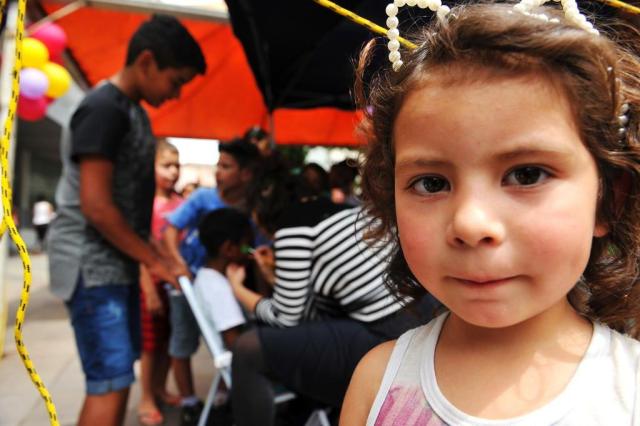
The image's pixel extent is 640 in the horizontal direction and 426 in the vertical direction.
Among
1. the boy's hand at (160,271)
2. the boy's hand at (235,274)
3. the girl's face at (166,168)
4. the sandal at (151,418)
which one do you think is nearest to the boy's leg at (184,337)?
the sandal at (151,418)

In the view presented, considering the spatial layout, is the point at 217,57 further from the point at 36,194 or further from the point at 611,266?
the point at 36,194

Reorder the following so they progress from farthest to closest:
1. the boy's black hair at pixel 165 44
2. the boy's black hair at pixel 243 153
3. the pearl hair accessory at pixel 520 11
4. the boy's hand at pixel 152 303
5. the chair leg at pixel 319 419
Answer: the boy's black hair at pixel 243 153
the boy's hand at pixel 152 303
the boy's black hair at pixel 165 44
the chair leg at pixel 319 419
the pearl hair accessory at pixel 520 11

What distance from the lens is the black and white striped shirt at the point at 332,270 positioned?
1704mm

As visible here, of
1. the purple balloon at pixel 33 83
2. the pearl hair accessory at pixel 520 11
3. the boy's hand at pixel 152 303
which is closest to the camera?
the pearl hair accessory at pixel 520 11

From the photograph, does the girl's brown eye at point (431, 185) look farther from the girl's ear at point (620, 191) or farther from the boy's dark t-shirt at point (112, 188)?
the boy's dark t-shirt at point (112, 188)

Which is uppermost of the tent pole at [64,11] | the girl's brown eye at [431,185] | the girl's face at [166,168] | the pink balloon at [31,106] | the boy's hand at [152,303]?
the tent pole at [64,11]

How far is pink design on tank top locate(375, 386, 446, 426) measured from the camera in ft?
2.37

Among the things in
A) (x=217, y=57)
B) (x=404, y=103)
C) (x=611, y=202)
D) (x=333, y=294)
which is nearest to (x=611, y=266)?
(x=611, y=202)

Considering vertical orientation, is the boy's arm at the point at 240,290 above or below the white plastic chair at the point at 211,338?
above

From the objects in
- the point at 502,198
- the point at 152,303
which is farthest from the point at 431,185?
the point at 152,303

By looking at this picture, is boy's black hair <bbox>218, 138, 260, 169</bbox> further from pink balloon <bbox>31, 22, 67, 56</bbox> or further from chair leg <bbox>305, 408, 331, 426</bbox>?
pink balloon <bbox>31, 22, 67, 56</bbox>

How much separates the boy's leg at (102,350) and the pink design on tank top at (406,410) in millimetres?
1260

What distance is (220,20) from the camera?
151 inches

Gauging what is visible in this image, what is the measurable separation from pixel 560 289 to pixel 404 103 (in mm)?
317
